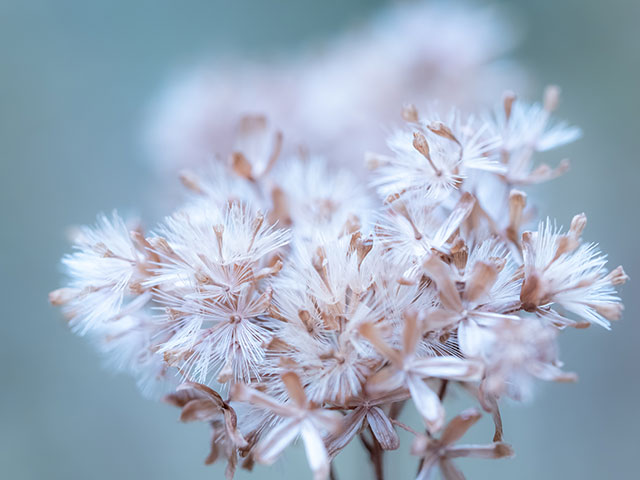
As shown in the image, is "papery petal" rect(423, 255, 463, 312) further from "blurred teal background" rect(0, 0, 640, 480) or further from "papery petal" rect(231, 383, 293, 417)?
"blurred teal background" rect(0, 0, 640, 480)

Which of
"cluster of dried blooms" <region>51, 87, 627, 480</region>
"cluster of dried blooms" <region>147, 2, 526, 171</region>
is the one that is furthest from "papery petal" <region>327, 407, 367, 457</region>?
"cluster of dried blooms" <region>147, 2, 526, 171</region>

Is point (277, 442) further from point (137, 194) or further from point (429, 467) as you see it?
point (137, 194)

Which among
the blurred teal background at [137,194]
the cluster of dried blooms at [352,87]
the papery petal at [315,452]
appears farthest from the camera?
the blurred teal background at [137,194]

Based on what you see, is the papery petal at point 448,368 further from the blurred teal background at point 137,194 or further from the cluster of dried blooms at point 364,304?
the blurred teal background at point 137,194

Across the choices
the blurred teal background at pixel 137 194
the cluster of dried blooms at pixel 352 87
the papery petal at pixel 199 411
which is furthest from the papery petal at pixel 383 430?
the blurred teal background at pixel 137 194

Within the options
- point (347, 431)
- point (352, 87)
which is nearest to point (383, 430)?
point (347, 431)

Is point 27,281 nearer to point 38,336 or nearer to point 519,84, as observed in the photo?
point 38,336
